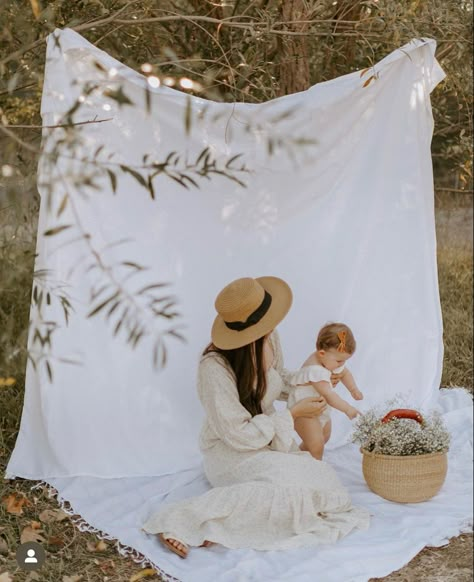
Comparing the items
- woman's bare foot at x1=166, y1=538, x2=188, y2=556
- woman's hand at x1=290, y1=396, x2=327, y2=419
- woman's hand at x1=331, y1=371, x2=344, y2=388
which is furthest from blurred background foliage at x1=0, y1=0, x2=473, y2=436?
woman's hand at x1=331, y1=371, x2=344, y2=388

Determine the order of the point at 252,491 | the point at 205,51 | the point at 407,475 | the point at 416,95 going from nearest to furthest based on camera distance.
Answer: the point at 252,491 < the point at 407,475 < the point at 416,95 < the point at 205,51

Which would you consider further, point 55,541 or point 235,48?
point 235,48

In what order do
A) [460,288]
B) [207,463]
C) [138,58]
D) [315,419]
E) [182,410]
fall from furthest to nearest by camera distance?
1. [460,288]
2. [138,58]
3. [182,410]
4. [315,419]
5. [207,463]

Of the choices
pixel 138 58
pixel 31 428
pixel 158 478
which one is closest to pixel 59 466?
pixel 31 428

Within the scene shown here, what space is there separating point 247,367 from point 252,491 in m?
0.40

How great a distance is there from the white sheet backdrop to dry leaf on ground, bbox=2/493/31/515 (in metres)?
0.14

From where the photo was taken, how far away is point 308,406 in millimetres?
3004

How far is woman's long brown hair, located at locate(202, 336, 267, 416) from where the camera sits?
9.22ft

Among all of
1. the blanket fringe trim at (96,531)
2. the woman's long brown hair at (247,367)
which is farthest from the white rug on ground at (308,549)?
the woman's long brown hair at (247,367)

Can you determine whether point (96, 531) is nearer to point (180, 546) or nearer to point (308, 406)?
point (180, 546)

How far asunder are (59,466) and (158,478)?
375 millimetres

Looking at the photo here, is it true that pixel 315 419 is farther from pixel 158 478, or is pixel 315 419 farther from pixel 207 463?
pixel 158 478

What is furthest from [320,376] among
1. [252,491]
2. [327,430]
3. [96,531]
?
[96,531]

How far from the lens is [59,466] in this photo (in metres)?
3.20
